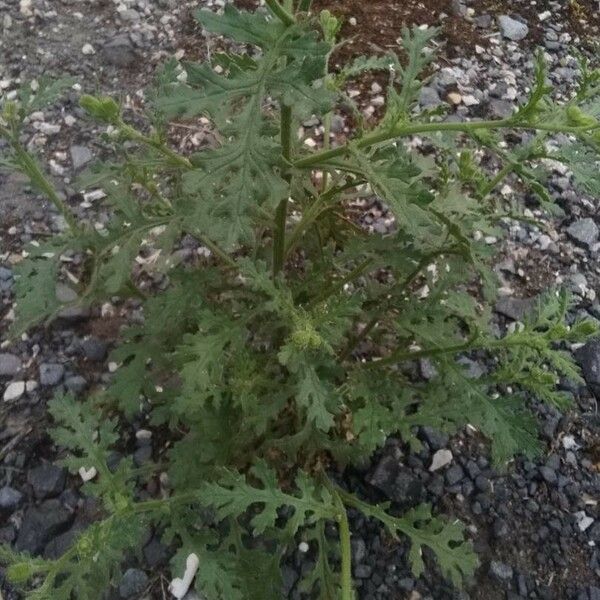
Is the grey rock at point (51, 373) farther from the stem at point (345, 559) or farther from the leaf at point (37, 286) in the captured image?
the stem at point (345, 559)

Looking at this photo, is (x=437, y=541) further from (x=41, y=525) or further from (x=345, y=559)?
(x=41, y=525)

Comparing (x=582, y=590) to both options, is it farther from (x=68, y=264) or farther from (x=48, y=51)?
(x=48, y=51)

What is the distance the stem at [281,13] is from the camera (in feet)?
5.14

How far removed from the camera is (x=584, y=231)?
10.7 ft

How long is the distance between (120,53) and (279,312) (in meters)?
2.14

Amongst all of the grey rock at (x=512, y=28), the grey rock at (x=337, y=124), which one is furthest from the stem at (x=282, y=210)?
the grey rock at (x=512, y=28)

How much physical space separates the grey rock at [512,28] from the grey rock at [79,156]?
6.31 feet

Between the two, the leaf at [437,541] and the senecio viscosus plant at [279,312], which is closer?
the senecio viscosus plant at [279,312]

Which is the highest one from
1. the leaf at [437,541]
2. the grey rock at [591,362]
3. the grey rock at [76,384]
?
the leaf at [437,541]

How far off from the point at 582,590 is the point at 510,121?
5.01ft

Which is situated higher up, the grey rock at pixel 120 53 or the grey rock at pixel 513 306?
the grey rock at pixel 120 53

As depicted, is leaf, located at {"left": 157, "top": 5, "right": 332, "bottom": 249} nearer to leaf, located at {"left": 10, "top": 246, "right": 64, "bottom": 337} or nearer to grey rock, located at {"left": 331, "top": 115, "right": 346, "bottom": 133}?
leaf, located at {"left": 10, "top": 246, "right": 64, "bottom": 337}

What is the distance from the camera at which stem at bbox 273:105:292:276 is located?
1820 millimetres

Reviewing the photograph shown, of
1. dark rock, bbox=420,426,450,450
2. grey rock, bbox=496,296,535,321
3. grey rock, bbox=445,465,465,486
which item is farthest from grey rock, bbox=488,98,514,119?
grey rock, bbox=445,465,465,486
